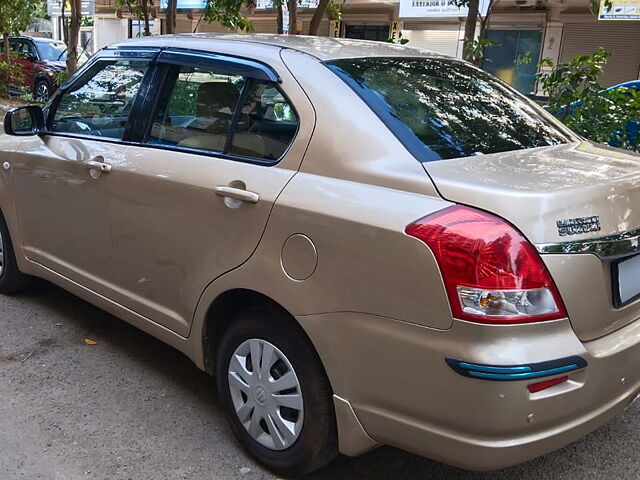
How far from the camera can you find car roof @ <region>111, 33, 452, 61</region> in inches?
117

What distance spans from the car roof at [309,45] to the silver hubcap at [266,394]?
1.29 metres

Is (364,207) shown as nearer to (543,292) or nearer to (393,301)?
(393,301)

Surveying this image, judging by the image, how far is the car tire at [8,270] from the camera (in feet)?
14.6

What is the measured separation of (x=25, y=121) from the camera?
421cm

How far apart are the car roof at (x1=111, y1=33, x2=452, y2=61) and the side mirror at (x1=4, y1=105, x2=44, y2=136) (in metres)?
0.96

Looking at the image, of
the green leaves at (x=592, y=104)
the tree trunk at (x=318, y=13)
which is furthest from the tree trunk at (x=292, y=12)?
the green leaves at (x=592, y=104)

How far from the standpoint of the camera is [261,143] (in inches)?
111

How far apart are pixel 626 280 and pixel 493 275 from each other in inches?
24.9

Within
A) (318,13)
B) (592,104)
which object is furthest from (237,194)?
(318,13)

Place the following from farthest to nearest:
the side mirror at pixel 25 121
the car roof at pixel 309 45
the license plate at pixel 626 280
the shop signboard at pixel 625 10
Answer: the shop signboard at pixel 625 10
the side mirror at pixel 25 121
the car roof at pixel 309 45
the license plate at pixel 626 280

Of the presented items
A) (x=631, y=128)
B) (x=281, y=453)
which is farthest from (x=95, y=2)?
(x=281, y=453)

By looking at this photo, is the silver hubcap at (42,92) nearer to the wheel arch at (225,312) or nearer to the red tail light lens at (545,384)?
the wheel arch at (225,312)

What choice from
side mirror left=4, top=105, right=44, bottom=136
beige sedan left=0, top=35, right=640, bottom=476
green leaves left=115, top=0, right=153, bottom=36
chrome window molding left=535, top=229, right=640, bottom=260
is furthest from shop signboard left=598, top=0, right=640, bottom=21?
chrome window molding left=535, top=229, right=640, bottom=260

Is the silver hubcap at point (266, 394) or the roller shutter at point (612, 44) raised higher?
the roller shutter at point (612, 44)
